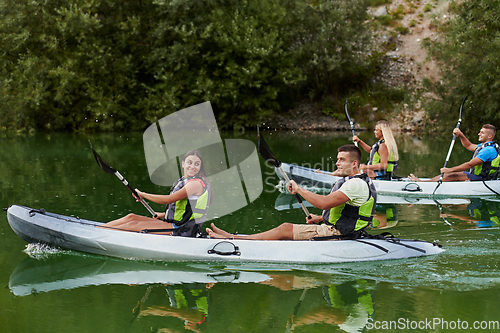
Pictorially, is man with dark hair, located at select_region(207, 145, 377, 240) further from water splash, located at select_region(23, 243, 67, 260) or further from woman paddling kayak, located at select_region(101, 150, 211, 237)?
water splash, located at select_region(23, 243, 67, 260)

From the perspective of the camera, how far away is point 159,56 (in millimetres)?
24094

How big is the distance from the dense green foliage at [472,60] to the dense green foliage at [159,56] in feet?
20.2

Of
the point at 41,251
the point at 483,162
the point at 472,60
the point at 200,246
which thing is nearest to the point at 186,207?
the point at 200,246

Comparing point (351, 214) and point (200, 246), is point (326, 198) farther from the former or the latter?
point (200, 246)

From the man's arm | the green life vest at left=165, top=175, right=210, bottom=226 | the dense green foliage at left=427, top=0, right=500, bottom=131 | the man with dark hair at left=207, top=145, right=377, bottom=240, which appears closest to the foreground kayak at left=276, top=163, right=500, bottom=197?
the man with dark hair at left=207, top=145, right=377, bottom=240

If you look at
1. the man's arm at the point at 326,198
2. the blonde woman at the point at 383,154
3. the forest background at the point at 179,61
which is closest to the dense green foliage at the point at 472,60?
the forest background at the point at 179,61

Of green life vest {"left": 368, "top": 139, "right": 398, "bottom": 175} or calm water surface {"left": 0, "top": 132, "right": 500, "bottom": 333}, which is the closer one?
calm water surface {"left": 0, "top": 132, "right": 500, "bottom": 333}

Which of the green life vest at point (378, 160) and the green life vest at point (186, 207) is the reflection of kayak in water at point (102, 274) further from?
the green life vest at point (378, 160)

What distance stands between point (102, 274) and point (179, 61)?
65.4 feet

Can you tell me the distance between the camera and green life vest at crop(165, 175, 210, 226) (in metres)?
5.32

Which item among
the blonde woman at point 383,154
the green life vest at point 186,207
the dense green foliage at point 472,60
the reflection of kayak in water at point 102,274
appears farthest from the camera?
Answer: the dense green foliage at point 472,60

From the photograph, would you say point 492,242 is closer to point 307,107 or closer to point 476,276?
point 476,276

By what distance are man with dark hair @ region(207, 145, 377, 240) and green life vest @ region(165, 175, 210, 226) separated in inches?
12.1

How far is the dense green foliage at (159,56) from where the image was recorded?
2267 cm
